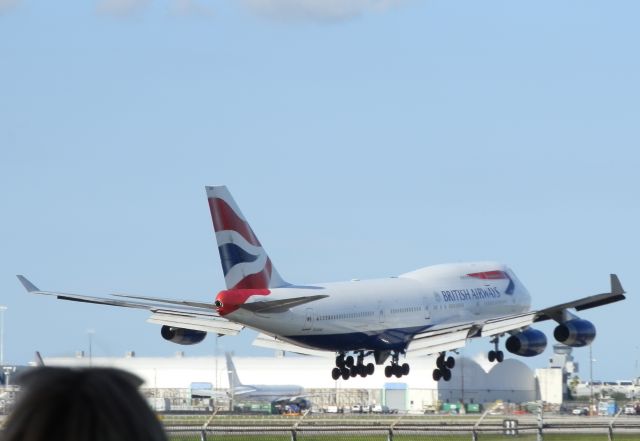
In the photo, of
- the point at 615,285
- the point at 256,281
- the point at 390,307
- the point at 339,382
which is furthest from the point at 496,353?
the point at 339,382

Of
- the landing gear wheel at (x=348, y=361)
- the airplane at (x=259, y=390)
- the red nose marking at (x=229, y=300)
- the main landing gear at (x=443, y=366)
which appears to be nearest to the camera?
the red nose marking at (x=229, y=300)

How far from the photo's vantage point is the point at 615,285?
183ft

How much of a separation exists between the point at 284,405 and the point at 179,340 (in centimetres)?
4048

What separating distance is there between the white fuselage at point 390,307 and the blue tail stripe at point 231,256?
2465 millimetres

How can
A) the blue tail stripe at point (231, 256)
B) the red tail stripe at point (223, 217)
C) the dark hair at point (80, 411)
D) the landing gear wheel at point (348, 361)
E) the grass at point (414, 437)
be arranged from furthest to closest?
the landing gear wheel at point (348, 361) → the red tail stripe at point (223, 217) → the blue tail stripe at point (231, 256) → the grass at point (414, 437) → the dark hair at point (80, 411)

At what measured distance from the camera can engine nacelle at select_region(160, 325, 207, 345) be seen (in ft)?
211

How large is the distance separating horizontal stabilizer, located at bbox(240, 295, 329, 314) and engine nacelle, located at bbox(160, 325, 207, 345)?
34.1ft

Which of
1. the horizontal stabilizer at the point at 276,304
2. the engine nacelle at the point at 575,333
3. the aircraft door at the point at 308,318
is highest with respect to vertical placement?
the horizontal stabilizer at the point at 276,304

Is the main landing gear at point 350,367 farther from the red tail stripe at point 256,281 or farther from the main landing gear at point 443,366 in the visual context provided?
the red tail stripe at point 256,281

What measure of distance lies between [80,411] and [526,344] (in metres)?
60.6

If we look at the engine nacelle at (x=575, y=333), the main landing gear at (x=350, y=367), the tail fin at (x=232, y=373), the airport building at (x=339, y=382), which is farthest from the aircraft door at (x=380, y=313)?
the tail fin at (x=232, y=373)

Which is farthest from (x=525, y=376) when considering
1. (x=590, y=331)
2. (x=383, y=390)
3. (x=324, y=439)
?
(x=324, y=439)

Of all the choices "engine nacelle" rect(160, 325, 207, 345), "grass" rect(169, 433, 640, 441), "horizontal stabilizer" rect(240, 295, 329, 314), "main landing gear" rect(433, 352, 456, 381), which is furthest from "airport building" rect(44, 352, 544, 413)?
"grass" rect(169, 433, 640, 441)

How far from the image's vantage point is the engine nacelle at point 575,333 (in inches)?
2360
